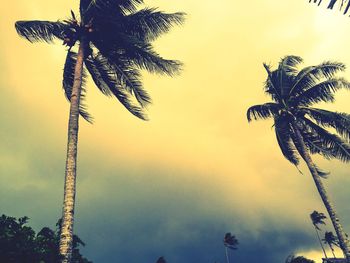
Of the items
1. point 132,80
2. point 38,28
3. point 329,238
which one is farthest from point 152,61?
point 329,238

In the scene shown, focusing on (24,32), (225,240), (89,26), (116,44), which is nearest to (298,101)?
(116,44)

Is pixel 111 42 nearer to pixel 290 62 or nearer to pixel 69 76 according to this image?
pixel 69 76

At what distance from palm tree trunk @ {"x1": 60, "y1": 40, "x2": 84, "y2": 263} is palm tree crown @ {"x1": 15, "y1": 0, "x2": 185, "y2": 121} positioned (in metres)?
1.45

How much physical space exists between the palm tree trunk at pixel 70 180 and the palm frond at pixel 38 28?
166 cm

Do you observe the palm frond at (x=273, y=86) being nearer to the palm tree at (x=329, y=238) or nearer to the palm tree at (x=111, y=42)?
the palm tree at (x=111, y=42)

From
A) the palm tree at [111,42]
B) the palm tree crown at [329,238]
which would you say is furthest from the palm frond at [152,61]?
the palm tree crown at [329,238]

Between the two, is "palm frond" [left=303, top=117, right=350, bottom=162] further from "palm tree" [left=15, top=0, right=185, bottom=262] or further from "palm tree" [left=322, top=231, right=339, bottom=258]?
"palm tree" [left=322, top=231, right=339, bottom=258]

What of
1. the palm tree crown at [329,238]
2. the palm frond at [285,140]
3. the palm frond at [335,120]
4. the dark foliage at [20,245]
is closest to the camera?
the dark foliage at [20,245]

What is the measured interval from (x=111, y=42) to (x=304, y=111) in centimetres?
1113

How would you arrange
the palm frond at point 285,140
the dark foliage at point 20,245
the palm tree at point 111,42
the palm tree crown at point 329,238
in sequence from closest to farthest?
the dark foliage at point 20,245 → the palm tree at point 111,42 → the palm frond at point 285,140 → the palm tree crown at point 329,238

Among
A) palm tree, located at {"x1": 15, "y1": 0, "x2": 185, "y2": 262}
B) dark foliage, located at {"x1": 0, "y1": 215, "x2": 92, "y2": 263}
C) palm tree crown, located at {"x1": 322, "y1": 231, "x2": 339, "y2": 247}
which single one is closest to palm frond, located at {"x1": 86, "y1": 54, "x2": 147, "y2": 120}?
palm tree, located at {"x1": 15, "y1": 0, "x2": 185, "y2": 262}

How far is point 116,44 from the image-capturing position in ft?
43.8

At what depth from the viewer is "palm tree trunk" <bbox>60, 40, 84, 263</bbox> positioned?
845 centimetres

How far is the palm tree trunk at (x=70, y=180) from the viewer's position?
8454 mm
